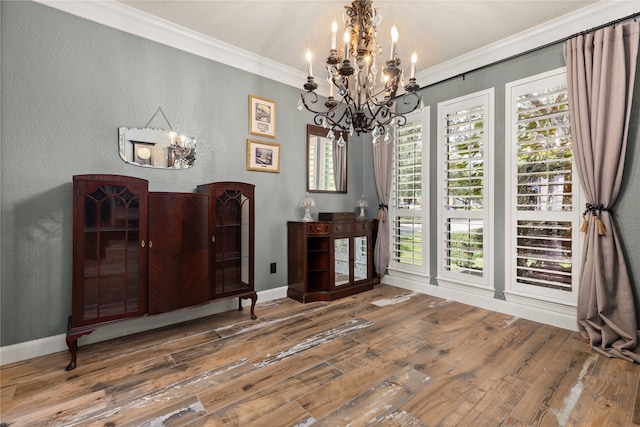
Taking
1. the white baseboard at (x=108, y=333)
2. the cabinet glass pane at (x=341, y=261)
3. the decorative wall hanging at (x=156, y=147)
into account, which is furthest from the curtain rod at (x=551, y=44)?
the white baseboard at (x=108, y=333)

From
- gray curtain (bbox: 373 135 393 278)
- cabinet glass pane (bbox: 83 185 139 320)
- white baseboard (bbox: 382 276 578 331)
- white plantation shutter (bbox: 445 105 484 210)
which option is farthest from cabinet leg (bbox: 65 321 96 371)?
white plantation shutter (bbox: 445 105 484 210)

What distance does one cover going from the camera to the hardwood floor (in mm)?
1548

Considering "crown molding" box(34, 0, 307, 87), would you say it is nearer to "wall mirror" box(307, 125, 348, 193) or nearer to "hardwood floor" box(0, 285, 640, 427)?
"wall mirror" box(307, 125, 348, 193)

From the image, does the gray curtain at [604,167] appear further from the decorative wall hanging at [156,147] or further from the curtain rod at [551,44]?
the decorative wall hanging at [156,147]

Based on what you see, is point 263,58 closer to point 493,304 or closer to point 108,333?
point 108,333

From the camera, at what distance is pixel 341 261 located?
361 cm

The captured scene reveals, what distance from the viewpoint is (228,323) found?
9.17 ft

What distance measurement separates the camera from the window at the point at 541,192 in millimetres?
2631

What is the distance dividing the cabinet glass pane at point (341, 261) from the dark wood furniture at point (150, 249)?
1.08m

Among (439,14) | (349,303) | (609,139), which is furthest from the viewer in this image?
(349,303)

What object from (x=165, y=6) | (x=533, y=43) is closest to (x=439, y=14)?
(x=533, y=43)

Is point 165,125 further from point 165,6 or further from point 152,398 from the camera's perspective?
point 152,398

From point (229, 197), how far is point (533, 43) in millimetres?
3316

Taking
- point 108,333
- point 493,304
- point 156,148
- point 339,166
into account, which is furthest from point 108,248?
point 493,304
